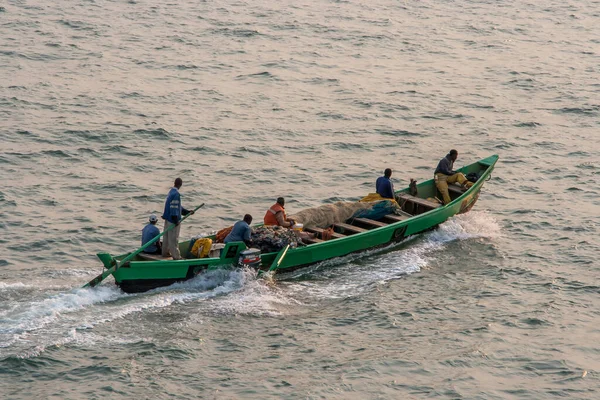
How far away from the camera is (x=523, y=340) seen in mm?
20703

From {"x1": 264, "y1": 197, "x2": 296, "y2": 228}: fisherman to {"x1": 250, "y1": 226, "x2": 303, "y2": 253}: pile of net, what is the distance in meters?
0.53

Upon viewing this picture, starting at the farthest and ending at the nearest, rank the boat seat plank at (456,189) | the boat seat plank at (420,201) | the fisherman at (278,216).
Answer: the boat seat plank at (456,189), the boat seat plank at (420,201), the fisherman at (278,216)

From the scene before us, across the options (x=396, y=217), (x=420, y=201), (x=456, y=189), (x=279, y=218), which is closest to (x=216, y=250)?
(x=279, y=218)

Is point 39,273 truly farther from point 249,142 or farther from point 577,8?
point 577,8

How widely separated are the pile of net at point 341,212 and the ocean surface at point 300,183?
3.24 feet

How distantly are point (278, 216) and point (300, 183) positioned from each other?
5.87 m

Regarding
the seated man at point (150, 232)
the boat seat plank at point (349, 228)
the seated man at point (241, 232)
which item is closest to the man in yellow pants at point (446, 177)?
the boat seat plank at point (349, 228)

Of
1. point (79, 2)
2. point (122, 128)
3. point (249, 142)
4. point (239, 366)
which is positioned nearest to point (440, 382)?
point (239, 366)

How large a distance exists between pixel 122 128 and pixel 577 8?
29.8m

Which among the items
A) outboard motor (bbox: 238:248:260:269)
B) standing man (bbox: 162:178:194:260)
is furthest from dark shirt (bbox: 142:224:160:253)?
outboard motor (bbox: 238:248:260:269)

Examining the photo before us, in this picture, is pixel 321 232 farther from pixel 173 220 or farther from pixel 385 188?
pixel 173 220

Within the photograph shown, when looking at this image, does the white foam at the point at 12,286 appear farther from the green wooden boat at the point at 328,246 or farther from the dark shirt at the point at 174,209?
the dark shirt at the point at 174,209

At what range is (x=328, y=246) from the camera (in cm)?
2323

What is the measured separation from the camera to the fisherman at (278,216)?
926 inches
